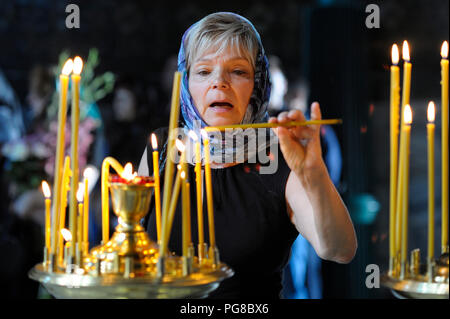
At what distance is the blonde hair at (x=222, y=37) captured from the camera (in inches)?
59.1

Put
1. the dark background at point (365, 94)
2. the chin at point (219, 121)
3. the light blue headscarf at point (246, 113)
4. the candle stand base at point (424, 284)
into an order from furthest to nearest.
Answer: the dark background at point (365, 94) < the light blue headscarf at point (246, 113) < the chin at point (219, 121) < the candle stand base at point (424, 284)

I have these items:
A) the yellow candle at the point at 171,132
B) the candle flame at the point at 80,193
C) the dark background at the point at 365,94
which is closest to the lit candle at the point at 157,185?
the candle flame at the point at 80,193

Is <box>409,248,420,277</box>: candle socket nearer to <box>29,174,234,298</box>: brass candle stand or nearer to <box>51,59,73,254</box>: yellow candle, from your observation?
<box>29,174,234,298</box>: brass candle stand

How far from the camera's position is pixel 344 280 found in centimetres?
337

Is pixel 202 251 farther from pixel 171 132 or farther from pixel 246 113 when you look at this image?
pixel 246 113

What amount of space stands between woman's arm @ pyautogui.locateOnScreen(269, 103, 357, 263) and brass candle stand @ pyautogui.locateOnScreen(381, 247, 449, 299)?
0.22 metres

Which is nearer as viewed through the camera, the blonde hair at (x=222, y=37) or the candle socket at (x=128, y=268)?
the candle socket at (x=128, y=268)

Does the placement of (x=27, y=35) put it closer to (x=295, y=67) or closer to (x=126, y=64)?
(x=126, y=64)

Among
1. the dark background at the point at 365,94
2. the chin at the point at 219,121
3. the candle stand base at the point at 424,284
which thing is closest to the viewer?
the candle stand base at the point at 424,284

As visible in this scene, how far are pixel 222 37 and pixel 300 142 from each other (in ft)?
1.88

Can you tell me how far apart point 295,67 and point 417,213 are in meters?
1.97

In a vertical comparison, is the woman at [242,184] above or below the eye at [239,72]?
below

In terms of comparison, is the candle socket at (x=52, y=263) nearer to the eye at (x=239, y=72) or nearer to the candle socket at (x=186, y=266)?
the candle socket at (x=186, y=266)
